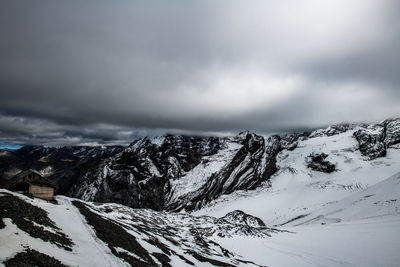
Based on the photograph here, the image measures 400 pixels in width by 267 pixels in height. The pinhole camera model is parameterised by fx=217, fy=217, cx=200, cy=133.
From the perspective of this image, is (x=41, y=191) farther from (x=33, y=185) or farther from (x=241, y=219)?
(x=241, y=219)

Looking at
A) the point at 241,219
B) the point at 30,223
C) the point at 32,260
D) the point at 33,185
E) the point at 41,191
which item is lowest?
the point at 241,219

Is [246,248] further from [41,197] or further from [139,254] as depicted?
[41,197]

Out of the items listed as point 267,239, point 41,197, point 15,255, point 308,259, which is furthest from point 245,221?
point 15,255

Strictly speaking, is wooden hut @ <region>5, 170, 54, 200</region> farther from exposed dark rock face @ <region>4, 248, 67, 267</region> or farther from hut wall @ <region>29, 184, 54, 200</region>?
exposed dark rock face @ <region>4, 248, 67, 267</region>

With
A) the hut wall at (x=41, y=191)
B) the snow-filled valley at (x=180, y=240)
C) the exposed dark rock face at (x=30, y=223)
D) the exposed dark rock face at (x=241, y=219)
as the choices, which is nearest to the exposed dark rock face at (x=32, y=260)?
the snow-filled valley at (x=180, y=240)

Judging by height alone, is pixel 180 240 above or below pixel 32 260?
below

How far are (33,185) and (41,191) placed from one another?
1873 millimetres

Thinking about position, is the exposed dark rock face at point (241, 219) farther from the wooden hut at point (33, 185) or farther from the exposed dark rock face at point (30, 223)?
the exposed dark rock face at point (30, 223)

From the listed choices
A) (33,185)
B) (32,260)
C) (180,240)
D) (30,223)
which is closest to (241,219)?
(180,240)

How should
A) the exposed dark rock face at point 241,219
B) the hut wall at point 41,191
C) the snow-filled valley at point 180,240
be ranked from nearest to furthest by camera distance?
the snow-filled valley at point 180,240
the hut wall at point 41,191
the exposed dark rock face at point 241,219

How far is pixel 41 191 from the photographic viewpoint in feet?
140

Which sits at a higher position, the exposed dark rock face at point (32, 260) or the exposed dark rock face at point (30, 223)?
the exposed dark rock face at point (32, 260)

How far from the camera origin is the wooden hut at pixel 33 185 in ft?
138

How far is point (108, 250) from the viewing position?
20.9 m
